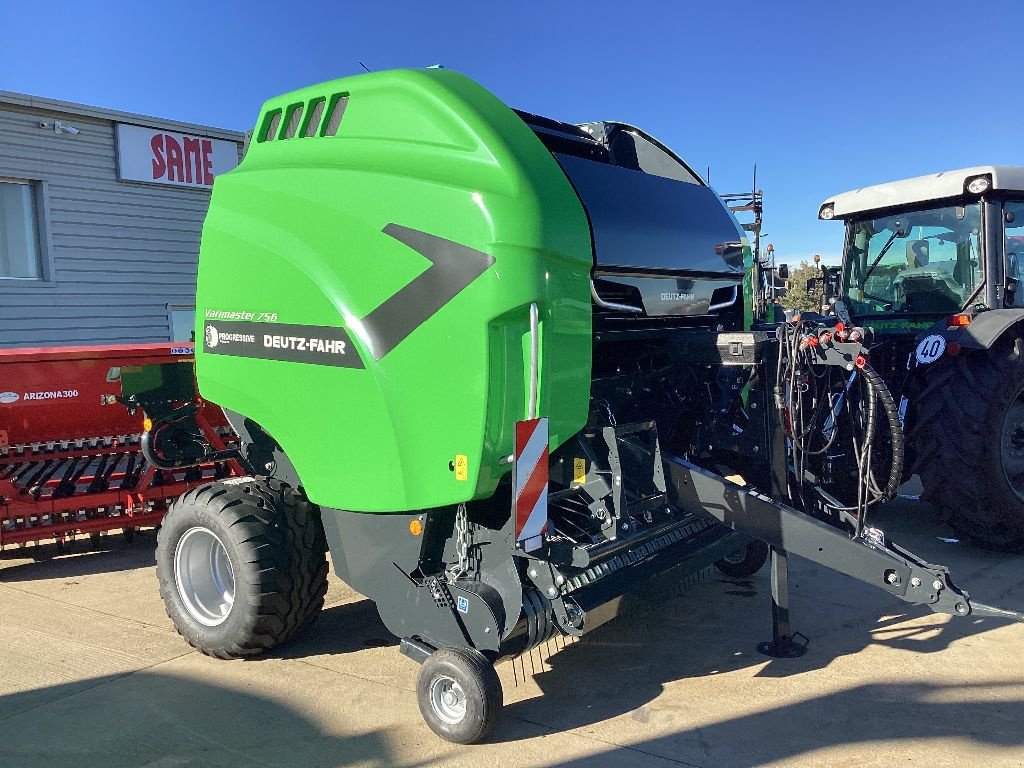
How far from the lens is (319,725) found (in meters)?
3.31

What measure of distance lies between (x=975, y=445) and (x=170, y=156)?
10.5m

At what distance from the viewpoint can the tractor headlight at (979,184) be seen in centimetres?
536

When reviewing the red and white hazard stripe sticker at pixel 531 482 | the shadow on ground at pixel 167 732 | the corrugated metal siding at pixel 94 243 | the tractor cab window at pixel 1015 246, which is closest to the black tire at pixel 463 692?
the shadow on ground at pixel 167 732

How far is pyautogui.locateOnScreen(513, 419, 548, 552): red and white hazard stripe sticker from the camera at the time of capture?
301cm

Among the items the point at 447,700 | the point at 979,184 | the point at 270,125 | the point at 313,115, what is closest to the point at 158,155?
the point at 270,125

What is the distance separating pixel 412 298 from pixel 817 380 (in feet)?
6.86

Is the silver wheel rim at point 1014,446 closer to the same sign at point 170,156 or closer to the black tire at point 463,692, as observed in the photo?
the black tire at point 463,692

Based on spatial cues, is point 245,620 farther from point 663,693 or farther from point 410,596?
point 663,693

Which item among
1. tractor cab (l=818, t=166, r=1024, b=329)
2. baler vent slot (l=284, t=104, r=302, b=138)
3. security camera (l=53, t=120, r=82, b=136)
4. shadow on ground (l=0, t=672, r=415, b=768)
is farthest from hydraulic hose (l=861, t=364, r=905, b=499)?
security camera (l=53, t=120, r=82, b=136)

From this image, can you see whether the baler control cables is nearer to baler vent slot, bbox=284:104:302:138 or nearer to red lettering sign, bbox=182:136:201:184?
baler vent slot, bbox=284:104:302:138

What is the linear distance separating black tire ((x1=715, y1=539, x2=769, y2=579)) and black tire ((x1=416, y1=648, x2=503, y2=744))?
220 centimetres

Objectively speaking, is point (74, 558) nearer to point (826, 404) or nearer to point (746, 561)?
point (746, 561)

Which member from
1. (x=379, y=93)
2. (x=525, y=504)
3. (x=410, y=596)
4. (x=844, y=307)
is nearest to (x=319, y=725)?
(x=410, y=596)

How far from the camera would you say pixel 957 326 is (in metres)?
5.32
